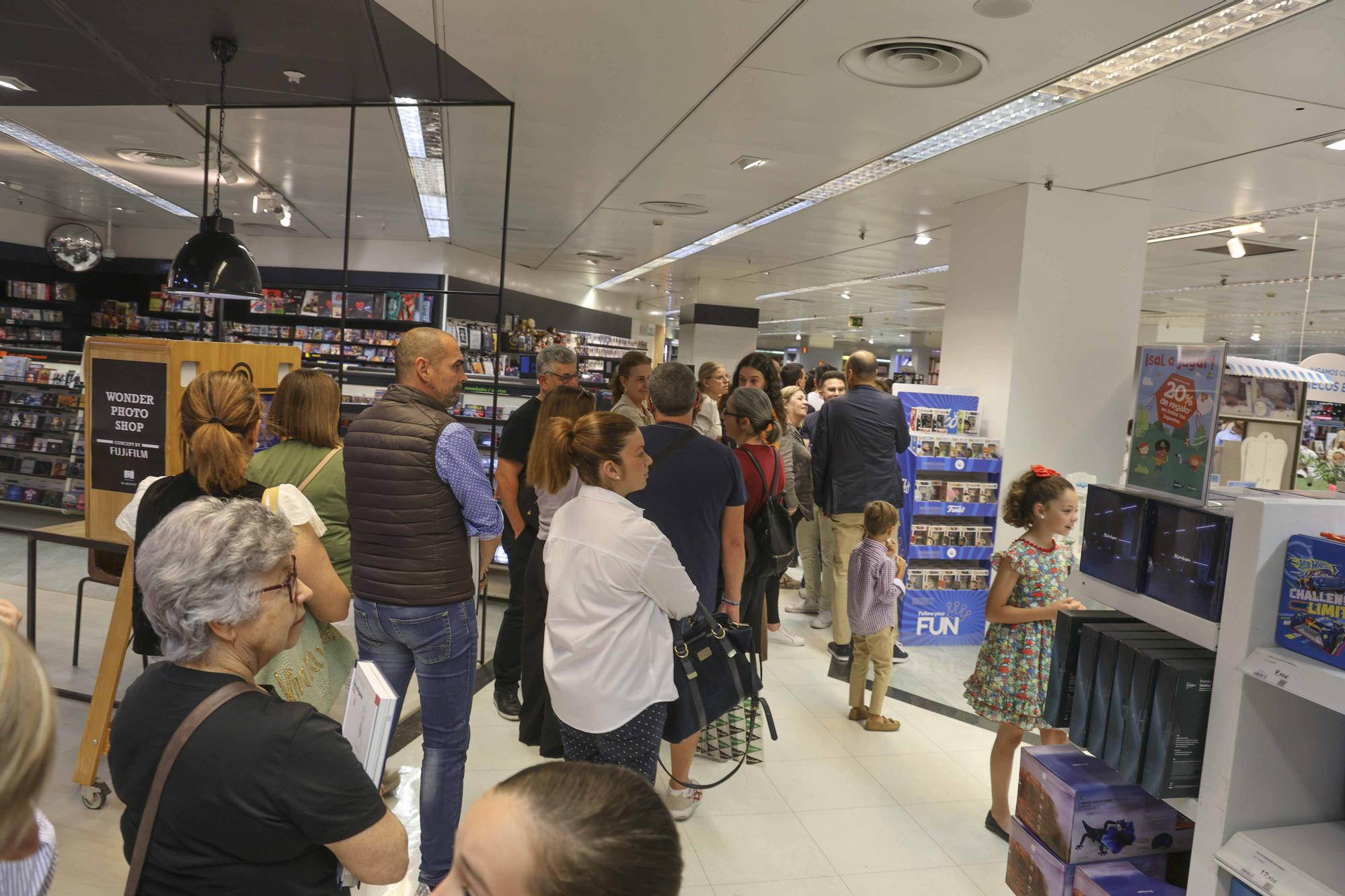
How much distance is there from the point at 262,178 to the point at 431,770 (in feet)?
22.1

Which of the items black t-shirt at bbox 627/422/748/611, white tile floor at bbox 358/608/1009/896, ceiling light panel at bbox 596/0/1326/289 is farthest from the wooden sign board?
ceiling light panel at bbox 596/0/1326/289

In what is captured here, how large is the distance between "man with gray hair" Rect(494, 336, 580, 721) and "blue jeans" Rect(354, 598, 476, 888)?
1.00 meters

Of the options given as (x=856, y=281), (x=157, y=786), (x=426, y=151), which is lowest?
(x=157, y=786)

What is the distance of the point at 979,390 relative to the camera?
20.5 feet

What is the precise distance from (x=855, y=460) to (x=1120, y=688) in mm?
3415

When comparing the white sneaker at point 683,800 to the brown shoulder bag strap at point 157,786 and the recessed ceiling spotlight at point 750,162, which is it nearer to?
the brown shoulder bag strap at point 157,786

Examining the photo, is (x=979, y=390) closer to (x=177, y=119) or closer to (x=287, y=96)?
(x=287, y=96)

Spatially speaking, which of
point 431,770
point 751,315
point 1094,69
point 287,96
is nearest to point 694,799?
point 431,770

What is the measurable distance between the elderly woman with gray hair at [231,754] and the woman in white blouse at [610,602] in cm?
102

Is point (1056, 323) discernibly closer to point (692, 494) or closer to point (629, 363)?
point (629, 363)

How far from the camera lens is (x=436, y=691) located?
8.82 feet

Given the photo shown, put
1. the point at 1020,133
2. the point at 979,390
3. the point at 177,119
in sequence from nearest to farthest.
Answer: the point at 1020,133
the point at 177,119
the point at 979,390

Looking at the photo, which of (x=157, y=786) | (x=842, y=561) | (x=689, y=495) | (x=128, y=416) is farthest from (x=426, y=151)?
(x=157, y=786)

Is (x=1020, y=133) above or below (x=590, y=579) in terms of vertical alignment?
above
